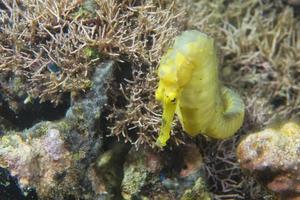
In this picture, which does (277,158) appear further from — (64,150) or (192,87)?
(64,150)

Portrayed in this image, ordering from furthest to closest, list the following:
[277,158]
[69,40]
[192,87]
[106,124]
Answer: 1. [106,124]
2. [69,40]
3. [277,158]
4. [192,87]

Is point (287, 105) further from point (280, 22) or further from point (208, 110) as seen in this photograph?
point (208, 110)

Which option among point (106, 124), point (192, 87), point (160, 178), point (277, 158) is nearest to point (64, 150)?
point (106, 124)

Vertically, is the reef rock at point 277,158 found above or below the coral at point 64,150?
above

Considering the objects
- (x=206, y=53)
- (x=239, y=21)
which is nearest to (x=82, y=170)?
(x=206, y=53)

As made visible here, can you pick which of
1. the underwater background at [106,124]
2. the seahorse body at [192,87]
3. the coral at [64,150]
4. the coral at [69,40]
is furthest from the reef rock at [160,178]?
the coral at [69,40]

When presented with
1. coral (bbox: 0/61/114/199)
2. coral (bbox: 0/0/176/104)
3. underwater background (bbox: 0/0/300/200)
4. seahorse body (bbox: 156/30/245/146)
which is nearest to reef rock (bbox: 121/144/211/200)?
underwater background (bbox: 0/0/300/200)

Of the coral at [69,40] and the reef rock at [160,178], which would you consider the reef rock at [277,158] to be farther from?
the coral at [69,40]
